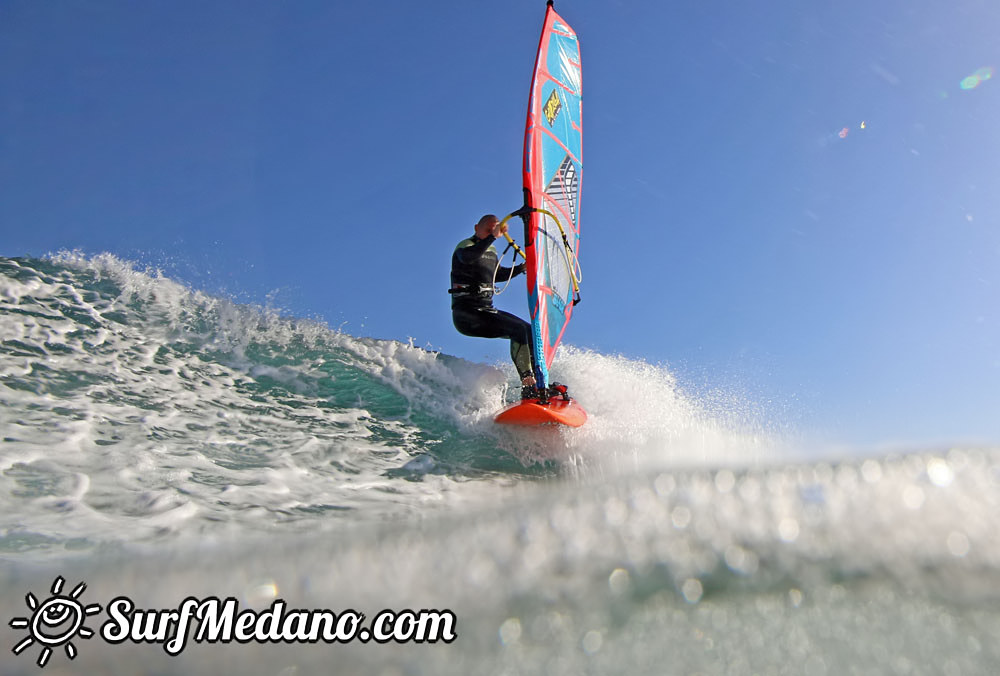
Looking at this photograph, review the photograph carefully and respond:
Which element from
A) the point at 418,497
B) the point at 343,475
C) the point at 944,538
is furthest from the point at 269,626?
the point at 343,475

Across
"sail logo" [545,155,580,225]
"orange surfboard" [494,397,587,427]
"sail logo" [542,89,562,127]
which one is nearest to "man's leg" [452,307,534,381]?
"orange surfboard" [494,397,587,427]

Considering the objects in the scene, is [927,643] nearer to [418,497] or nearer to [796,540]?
[796,540]

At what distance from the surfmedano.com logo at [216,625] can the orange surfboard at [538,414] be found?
3439mm

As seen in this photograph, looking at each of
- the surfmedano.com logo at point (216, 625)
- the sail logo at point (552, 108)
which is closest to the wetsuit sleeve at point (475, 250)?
the sail logo at point (552, 108)

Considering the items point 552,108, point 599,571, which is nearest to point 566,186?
point 552,108

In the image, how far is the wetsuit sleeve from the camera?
507 cm


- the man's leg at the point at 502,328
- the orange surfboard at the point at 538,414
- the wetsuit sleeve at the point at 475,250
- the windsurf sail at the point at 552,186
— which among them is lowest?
the orange surfboard at the point at 538,414

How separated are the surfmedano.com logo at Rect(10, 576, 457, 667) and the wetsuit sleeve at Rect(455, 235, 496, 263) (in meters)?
4.18

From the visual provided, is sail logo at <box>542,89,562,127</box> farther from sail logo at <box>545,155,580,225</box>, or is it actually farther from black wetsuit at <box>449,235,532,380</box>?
black wetsuit at <box>449,235,532,380</box>

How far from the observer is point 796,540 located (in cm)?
111

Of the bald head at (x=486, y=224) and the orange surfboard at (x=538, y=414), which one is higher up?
the bald head at (x=486, y=224)

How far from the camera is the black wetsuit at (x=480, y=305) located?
5.20 metres

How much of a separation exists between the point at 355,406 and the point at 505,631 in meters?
4.55

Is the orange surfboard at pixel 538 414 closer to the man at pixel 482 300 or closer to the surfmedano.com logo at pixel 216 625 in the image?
the man at pixel 482 300
